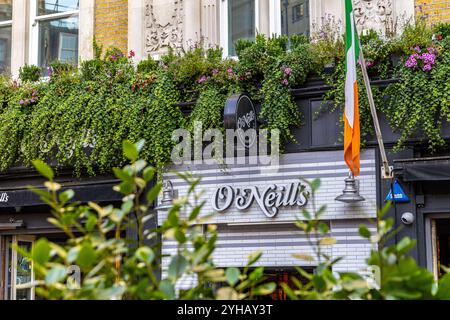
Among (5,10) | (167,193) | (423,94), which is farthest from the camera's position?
(5,10)

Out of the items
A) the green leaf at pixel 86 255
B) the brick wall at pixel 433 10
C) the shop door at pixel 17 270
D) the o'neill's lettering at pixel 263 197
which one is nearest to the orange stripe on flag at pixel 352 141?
the o'neill's lettering at pixel 263 197

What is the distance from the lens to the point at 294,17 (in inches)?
407

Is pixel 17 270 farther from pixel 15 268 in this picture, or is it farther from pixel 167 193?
pixel 167 193

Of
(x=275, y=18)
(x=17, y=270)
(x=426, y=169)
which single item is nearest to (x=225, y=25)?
(x=275, y=18)

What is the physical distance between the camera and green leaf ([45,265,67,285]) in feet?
7.02

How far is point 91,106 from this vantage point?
10.5 meters

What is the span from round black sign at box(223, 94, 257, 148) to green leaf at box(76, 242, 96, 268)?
6821 mm

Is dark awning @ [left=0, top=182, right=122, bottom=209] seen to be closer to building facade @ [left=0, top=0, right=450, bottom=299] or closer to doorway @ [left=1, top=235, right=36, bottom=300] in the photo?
building facade @ [left=0, top=0, right=450, bottom=299]

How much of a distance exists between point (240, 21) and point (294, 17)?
2.88ft

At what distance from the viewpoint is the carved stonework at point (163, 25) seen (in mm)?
10828

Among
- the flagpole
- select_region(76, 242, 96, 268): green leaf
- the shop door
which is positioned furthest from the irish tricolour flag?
select_region(76, 242, 96, 268): green leaf

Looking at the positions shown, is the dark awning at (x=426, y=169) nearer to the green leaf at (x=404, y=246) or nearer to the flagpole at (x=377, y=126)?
the flagpole at (x=377, y=126)

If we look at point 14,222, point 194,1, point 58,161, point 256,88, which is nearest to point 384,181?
point 256,88

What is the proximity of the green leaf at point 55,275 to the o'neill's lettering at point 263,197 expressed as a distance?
7.23 m
